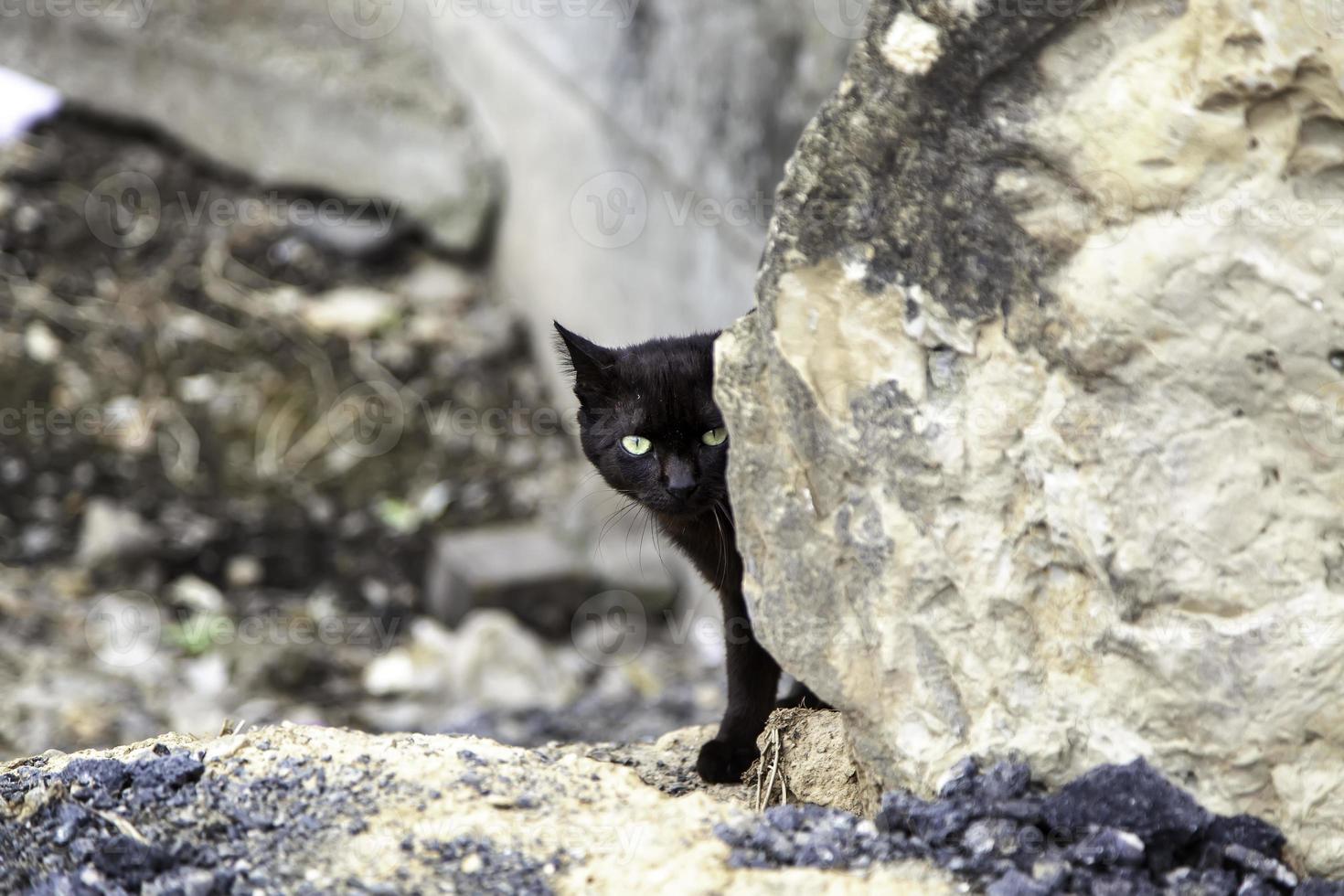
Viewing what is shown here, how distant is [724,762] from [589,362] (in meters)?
0.97

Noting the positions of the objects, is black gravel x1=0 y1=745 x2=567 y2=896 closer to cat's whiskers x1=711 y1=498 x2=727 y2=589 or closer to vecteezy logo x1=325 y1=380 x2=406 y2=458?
cat's whiskers x1=711 y1=498 x2=727 y2=589

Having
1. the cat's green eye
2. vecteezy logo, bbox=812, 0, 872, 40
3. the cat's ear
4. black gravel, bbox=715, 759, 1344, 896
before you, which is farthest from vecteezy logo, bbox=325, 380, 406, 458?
black gravel, bbox=715, 759, 1344, 896

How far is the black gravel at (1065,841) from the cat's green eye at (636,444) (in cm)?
109

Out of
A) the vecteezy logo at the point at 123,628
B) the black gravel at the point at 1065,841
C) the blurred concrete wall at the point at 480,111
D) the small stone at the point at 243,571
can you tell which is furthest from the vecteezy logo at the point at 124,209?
the black gravel at the point at 1065,841

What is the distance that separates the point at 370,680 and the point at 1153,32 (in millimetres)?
4602

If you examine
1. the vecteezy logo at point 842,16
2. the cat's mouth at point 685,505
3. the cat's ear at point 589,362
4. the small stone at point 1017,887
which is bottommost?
the small stone at point 1017,887

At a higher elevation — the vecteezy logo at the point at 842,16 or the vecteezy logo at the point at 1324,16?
the vecteezy logo at the point at 842,16

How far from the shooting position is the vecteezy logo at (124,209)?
7438mm

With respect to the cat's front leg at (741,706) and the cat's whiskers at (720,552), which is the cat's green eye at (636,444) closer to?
the cat's whiskers at (720,552)

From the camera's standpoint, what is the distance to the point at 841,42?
4.34 m

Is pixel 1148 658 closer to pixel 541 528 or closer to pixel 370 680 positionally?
pixel 370 680

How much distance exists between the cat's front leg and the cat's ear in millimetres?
639

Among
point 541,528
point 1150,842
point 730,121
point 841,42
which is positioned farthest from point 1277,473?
point 541,528

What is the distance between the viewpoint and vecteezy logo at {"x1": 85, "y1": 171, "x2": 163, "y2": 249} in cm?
A: 744
